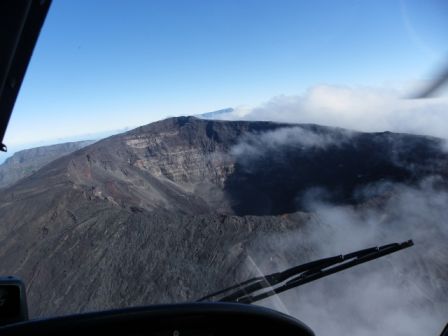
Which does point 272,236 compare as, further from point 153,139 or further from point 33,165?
point 33,165

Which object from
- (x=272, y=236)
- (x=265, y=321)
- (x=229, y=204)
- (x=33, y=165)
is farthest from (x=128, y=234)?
(x=33, y=165)

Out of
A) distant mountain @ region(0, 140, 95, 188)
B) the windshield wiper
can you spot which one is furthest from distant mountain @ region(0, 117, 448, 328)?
distant mountain @ region(0, 140, 95, 188)

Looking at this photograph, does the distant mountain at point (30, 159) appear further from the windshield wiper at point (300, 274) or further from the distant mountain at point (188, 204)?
the windshield wiper at point (300, 274)

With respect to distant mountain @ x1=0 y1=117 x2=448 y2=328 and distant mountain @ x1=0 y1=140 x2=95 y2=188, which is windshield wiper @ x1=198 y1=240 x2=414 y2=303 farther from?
distant mountain @ x1=0 y1=140 x2=95 y2=188

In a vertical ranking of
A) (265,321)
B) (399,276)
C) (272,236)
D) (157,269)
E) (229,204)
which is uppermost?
(265,321)

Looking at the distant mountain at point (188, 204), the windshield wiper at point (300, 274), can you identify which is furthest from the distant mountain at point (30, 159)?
the windshield wiper at point (300, 274)
